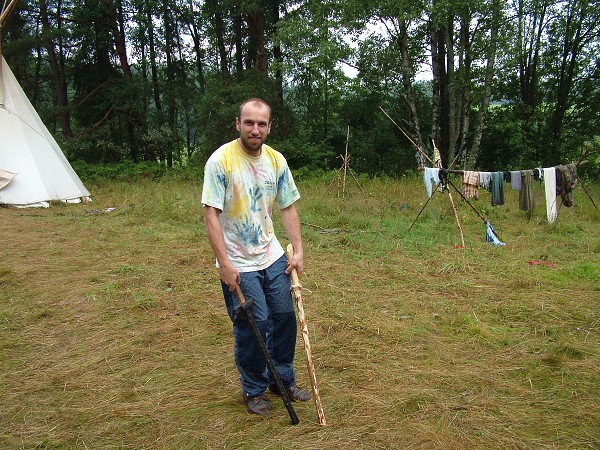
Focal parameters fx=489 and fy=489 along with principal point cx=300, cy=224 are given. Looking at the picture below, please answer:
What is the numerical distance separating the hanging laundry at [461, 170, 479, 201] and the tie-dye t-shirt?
5.29m

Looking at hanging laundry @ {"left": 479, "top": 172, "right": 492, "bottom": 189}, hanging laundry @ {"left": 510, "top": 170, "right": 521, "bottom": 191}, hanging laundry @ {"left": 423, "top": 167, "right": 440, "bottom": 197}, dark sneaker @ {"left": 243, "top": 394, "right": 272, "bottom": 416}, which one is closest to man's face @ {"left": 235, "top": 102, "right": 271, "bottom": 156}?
dark sneaker @ {"left": 243, "top": 394, "right": 272, "bottom": 416}

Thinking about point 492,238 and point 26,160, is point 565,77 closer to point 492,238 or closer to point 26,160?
point 492,238

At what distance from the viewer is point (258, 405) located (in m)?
2.50

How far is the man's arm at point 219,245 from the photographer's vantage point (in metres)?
2.22

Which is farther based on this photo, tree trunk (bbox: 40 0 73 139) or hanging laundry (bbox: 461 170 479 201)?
tree trunk (bbox: 40 0 73 139)

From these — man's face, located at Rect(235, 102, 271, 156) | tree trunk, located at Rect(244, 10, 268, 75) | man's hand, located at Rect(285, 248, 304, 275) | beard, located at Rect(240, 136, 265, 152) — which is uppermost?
tree trunk, located at Rect(244, 10, 268, 75)

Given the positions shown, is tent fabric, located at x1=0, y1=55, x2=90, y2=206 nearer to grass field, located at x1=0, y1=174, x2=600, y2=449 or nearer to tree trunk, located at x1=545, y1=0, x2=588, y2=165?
grass field, located at x1=0, y1=174, x2=600, y2=449

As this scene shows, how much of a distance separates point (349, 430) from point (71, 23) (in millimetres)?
17748

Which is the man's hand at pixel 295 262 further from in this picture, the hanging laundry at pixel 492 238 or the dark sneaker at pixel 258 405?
the hanging laundry at pixel 492 238

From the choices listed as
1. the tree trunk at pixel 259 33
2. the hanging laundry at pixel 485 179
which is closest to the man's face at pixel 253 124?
the hanging laundry at pixel 485 179

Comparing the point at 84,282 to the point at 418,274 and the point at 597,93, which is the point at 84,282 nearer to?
the point at 418,274

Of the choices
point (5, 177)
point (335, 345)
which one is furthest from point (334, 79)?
point (335, 345)

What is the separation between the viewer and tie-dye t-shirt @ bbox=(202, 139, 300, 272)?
2.25 m

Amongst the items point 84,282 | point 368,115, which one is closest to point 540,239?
point 84,282
